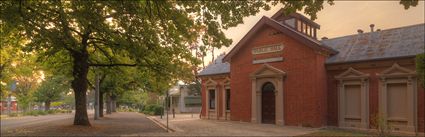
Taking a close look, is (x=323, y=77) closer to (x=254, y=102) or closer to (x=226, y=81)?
(x=254, y=102)

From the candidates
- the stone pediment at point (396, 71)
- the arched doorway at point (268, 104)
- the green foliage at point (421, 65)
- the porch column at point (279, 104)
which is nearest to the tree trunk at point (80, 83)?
the arched doorway at point (268, 104)

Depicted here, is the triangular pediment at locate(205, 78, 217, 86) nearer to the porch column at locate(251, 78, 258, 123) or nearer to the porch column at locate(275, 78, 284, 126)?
the porch column at locate(251, 78, 258, 123)

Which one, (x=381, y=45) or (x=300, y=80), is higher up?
(x=381, y=45)

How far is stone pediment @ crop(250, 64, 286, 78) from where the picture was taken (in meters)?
24.1

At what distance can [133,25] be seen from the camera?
14.8 meters

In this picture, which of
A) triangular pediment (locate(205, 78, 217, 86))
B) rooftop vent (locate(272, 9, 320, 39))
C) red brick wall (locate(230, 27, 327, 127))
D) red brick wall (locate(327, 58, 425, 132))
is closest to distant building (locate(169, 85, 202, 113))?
triangular pediment (locate(205, 78, 217, 86))

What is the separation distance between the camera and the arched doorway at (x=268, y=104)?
82.7 feet

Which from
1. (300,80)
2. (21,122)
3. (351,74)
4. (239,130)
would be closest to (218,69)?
(300,80)

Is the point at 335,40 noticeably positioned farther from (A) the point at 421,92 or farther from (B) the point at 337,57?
(A) the point at 421,92

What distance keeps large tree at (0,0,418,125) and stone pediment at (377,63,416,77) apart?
10838 mm

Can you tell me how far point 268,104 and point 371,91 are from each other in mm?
7153

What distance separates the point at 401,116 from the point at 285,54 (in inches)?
312

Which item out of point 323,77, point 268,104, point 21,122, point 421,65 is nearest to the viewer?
point 421,65

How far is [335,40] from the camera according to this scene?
26.0 meters
